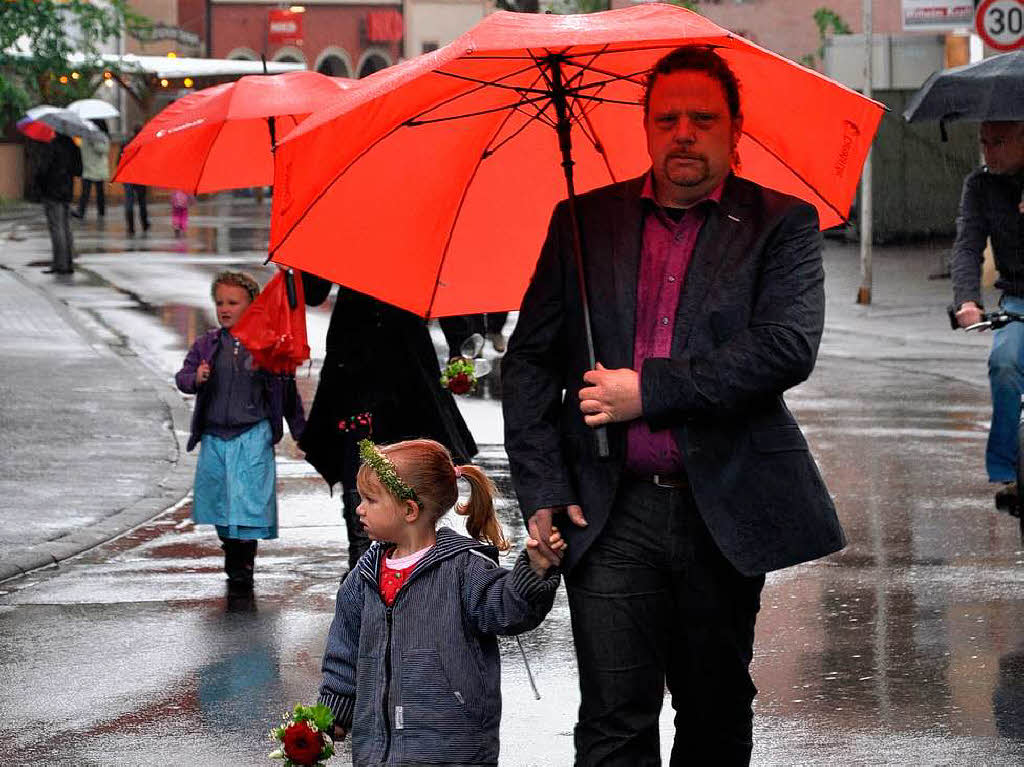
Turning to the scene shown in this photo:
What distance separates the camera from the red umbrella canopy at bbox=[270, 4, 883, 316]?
181 inches

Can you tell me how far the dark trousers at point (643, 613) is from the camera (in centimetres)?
423

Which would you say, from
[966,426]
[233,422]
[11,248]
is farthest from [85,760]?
[11,248]

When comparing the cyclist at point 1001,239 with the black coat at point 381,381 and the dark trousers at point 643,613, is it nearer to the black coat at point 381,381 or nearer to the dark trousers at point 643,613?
the black coat at point 381,381

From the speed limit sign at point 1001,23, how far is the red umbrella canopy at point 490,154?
31.7 ft

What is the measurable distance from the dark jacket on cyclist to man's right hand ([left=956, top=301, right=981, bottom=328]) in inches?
17.2

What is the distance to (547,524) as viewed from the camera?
13.8ft

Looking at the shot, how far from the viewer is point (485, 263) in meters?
5.20

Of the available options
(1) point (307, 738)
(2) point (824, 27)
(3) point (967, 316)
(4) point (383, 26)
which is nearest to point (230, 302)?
(3) point (967, 316)

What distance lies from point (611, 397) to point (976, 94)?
500 cm

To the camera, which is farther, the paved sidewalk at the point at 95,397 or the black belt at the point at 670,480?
the paved sidewalk at the point at 95,397

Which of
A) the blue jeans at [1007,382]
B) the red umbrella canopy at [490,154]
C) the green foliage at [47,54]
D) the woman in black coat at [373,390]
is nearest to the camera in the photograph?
the red umbrella canopy at [490,154]

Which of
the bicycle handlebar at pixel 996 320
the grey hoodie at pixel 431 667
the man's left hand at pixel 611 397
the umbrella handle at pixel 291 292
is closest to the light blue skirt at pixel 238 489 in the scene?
the umbrella handle at pixel 291 292

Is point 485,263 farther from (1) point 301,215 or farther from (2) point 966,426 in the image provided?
(2) point 966,426

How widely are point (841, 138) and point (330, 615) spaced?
3837 mm
